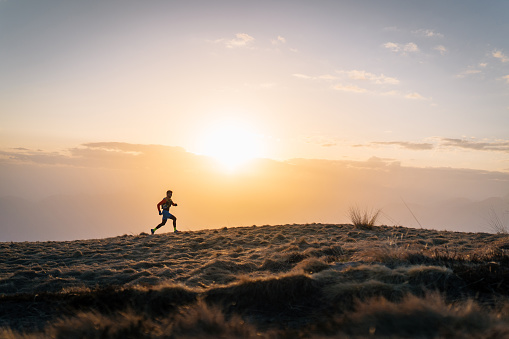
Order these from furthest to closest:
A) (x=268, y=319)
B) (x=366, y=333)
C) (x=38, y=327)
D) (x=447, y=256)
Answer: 1. (x=447, y=256)
2. (x=38, y=327)
3. (x=268, y=319)
4. (x=366, y=333)

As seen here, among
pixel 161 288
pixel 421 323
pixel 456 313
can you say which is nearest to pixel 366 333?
pixel 421 323

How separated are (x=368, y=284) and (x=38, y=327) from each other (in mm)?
5051

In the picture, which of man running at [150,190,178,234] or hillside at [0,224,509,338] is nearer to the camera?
hillside at [0,224,509,338]

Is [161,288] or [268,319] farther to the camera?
[161,288]

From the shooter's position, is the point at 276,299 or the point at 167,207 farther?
the point at 167,207

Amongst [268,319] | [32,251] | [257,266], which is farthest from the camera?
[32,251]

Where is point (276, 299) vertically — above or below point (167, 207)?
above

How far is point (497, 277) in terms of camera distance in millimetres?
4953

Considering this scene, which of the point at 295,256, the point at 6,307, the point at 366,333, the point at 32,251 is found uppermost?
the point at 366,333

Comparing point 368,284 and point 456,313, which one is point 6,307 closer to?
point 368,284

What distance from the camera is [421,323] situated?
11.5 ft

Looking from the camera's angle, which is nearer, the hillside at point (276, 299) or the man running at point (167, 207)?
the hillside at point (276, 299)

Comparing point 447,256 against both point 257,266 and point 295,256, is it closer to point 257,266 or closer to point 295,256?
point 295,256

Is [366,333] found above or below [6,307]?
above
